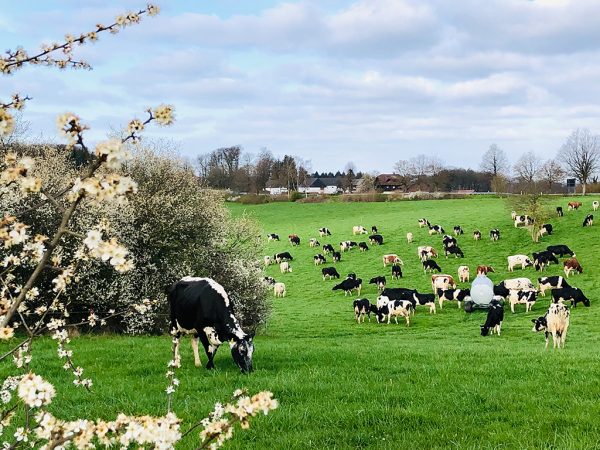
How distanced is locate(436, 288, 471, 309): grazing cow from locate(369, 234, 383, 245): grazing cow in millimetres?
20408

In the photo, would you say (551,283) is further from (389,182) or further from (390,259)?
(389,182)

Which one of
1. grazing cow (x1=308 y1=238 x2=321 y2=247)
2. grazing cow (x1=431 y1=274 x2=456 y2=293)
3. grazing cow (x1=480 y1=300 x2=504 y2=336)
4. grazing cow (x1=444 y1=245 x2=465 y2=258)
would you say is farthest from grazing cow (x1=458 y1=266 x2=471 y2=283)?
grazing cow (x1=308 y1=238 x2=321 y2=247)

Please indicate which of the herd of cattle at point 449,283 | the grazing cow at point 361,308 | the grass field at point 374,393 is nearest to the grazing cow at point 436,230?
the herd of cattle at point 449,283

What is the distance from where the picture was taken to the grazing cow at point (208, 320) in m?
11.5

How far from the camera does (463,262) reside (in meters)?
46.5

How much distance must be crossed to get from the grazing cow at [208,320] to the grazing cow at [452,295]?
24100mm

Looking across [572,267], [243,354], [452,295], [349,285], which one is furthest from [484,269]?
[243,354]

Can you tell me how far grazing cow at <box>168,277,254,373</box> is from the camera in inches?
452

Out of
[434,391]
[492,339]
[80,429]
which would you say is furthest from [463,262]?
[80,429]

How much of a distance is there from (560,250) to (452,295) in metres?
15.0

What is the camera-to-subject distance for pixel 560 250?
4444 cm

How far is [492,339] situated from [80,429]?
2374 centimetres

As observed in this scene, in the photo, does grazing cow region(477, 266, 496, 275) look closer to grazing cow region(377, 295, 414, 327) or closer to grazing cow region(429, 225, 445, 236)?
grazing cow region(377, 295, 414, 327)

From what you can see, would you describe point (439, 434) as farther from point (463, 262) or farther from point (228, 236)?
point (463, 262)
